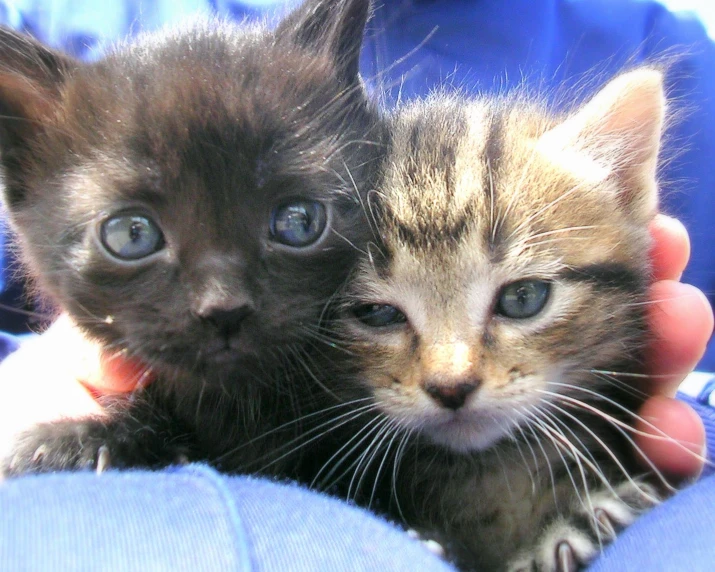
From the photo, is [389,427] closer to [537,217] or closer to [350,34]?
[537,217]

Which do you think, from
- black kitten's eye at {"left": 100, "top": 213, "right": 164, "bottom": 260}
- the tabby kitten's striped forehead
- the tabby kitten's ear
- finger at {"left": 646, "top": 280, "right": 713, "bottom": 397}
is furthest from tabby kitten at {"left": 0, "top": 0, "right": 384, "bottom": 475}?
finger at {"left": 646, "top": 280, "right": 713, "bottom": 397}

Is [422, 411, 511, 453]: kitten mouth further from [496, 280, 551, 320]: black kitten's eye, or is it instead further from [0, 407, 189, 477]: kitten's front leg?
[0, 407, 189, 477]: kitten's front leg

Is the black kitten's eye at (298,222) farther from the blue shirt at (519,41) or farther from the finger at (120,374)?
the blue shirt at (519,41)

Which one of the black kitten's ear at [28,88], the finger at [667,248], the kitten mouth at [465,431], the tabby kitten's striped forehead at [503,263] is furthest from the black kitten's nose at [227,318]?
the finger at [667,248]

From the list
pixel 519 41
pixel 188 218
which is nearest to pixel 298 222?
pixel 188 218

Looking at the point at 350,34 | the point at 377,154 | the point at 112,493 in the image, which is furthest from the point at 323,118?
the point at 112,493

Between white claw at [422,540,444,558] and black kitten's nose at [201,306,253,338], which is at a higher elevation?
black kitten's nose at [201,306,253,338]

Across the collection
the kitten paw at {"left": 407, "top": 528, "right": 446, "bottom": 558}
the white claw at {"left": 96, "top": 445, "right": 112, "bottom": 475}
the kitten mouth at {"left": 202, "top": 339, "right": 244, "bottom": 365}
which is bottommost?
the white claw at {"left": 96, "top": 445, "right": 112, "bottom": 475}

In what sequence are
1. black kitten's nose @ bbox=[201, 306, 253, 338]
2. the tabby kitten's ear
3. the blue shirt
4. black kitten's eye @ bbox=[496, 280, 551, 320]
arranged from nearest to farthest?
black kitten's nose @ bbox=[201, 306, 253, 338] → black kitten's eye @ bbox=[496, 280, 551, 320] → the tabby kitten's ear → the blue shirt
